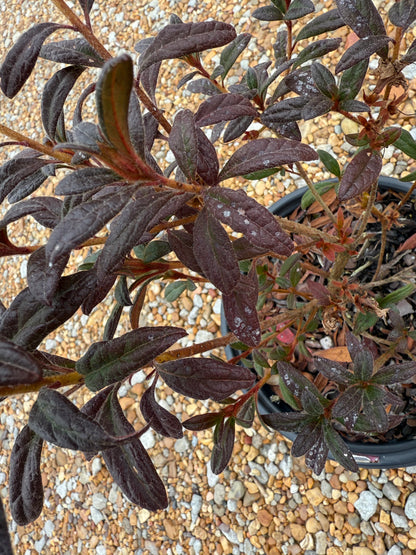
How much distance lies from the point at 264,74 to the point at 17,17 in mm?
3111

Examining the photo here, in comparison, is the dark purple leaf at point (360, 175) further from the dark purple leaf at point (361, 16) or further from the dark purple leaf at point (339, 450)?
the dark purple leaf at point (339, 450)

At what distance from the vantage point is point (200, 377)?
0.73m

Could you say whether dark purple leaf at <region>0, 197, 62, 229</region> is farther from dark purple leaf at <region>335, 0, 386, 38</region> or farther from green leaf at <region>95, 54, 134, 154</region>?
dark purple leaf at <region>335, 0, 386, 38</region>

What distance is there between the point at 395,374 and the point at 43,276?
0.65 metres

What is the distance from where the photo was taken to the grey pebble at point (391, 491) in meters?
1.50

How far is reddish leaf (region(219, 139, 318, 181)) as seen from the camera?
0.65 m

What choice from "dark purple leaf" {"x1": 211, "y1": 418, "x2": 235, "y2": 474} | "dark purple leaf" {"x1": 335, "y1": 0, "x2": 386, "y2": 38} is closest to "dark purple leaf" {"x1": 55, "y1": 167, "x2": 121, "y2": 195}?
"dark purple leaf" {"x1": 335, "y1": 0, "x2": 386, "y2": 38}

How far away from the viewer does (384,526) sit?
148 centimetres

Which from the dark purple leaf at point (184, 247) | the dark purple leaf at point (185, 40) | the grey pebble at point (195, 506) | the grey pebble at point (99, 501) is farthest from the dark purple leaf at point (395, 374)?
the grey pebble at point (99, 501)

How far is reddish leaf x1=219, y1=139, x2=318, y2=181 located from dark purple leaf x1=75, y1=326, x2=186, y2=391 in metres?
0.24

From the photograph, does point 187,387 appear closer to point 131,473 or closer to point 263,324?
point 131,473

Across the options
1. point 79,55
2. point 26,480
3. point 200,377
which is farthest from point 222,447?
point 79,55

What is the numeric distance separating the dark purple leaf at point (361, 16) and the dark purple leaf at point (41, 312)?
55 cm

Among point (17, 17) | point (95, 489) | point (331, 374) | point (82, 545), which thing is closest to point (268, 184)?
point (331, 374)
